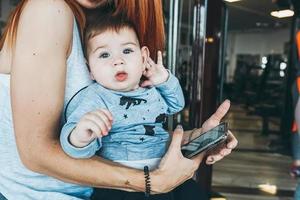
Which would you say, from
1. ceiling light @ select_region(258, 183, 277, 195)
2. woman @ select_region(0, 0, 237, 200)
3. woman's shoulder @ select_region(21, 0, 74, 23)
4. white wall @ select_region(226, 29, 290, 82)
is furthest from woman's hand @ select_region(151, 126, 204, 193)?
white wall @ select_region(226, 29, 290, 82)

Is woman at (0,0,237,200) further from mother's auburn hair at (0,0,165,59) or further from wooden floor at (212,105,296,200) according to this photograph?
wooden floor at (212,105,296,200)

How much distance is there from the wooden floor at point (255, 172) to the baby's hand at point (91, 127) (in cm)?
202

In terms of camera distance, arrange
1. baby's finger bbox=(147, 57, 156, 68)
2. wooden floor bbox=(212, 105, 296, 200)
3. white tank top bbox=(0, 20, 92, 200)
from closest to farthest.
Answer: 1. white tank top bbox=(0, 20, 92, 200)
2. baby's finger bbox=(147, 57, 156, 68)
3. wooden floor bbox=(212, 105, 296, 200)

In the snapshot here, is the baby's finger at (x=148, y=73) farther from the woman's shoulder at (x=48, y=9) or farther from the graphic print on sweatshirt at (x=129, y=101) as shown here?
the woman's shoulder at (x=48, y=9)

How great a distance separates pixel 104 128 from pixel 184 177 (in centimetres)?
21

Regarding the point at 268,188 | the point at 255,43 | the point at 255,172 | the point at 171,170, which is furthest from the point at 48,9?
the point at 255,43

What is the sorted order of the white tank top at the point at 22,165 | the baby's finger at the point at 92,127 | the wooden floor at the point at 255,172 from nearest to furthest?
the baby's finger at the point at 92,127 → the white tank top at the point at 22,165 → the wooden floor at the point at 255,172

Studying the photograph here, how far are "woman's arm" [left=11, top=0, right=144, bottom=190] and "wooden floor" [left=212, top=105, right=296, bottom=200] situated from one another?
6.46 feet

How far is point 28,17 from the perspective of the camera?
0.71 metres

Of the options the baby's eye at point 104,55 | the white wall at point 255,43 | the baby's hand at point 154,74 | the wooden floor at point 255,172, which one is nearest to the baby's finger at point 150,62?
the baby's hand at point 154,74

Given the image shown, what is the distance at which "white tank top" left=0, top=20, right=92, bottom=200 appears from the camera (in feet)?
2.48

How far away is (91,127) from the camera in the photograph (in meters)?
0.64

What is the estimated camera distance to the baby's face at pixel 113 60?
77 cm

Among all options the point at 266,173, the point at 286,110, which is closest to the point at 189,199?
the point at 266,173
